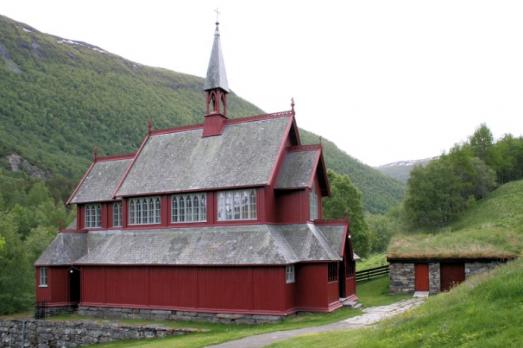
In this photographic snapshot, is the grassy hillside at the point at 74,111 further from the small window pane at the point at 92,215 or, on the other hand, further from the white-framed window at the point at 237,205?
the white-framed window at the point at 237,205

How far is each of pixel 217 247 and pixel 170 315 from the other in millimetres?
5208

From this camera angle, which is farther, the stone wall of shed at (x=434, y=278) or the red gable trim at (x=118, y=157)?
the red gable trim at (x=118, y=157)

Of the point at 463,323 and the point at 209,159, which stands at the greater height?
the point at 209,159

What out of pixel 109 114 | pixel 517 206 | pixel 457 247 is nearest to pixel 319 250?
pixel 457 247

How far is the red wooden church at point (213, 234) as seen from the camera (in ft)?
95.1

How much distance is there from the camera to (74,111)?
441ft

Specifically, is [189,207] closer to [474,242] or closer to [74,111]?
[474,242]

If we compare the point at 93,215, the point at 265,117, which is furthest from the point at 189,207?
the point at 93,215

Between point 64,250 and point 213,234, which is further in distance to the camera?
point 64,250

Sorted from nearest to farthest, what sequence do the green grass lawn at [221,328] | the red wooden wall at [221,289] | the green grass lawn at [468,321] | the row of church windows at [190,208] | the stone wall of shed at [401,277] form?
1. the green grass lawn at [468,321]
2. the green grass lawn at [221,328]
3. the red wooden wall at [221,289]
4. the row of church windows at [190,208]
5. the stone wall of shed at [401,277]

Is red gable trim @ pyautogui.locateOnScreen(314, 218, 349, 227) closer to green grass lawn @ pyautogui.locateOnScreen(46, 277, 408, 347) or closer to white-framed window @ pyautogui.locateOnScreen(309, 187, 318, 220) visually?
white-framed window @ pyautogui.locateOnScreen(309, 187, 318, 220)

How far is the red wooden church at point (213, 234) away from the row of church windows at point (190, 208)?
69mm

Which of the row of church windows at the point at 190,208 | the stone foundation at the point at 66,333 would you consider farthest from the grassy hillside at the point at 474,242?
the stone foundation at the point at 66,333

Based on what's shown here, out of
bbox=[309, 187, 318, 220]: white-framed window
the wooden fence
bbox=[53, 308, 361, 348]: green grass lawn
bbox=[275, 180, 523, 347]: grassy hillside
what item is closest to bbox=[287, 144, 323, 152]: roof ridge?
bbox=[309, 187, 318, 220]: white-framed window
